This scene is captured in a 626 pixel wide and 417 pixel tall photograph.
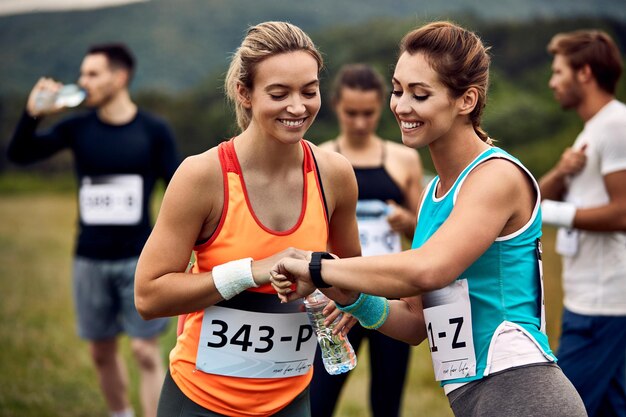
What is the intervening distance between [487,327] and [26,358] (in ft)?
18.9

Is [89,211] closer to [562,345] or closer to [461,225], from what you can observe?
[562,345]

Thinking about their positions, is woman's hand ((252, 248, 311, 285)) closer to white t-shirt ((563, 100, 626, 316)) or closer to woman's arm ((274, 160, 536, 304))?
woman's arm ((274, 160, 536, 304))

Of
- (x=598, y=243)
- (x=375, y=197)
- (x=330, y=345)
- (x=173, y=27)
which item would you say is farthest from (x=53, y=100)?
(x=173, y=27)

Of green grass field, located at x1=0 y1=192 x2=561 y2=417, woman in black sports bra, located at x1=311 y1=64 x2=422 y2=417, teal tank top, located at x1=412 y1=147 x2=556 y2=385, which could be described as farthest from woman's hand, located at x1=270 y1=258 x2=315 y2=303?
green grass field, located at x1=0 y1=192 x2=561 y2=417

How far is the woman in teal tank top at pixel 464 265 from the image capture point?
2406mm

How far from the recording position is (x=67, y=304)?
9617mm

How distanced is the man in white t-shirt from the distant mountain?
7571 millimetres

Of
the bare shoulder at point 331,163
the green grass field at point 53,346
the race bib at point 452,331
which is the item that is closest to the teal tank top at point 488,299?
the race bib at point 452,331

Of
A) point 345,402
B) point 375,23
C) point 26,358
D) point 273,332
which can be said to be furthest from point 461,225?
point 375,23

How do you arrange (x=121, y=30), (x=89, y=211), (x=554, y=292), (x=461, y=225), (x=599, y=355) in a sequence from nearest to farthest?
1. (x=461, y=225)
2. (x=599, y=355)
3. (x=89, y=211)
4. (x=554, y=292)
5. (x=121, y=30)

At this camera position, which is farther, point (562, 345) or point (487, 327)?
point (562, 345)

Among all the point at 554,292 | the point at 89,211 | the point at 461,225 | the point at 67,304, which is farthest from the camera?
the point at 67,304

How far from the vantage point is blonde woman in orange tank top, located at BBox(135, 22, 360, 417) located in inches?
106

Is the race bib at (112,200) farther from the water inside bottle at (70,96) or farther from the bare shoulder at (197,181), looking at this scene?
the bare shoulder at (197,181)
